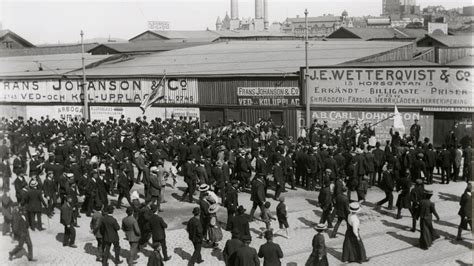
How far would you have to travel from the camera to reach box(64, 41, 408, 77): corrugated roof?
130 feet

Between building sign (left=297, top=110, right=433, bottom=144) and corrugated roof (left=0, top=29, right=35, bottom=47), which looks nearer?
building sign (left=297, top=110, right=433, bottom=144)

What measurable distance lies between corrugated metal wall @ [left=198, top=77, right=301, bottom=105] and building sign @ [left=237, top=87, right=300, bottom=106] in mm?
263

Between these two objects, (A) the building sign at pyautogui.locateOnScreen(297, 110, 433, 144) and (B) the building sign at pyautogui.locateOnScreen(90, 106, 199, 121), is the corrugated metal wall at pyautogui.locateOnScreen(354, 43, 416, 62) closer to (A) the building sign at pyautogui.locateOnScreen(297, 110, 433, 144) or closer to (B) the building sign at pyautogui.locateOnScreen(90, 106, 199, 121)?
(A) the building sign at pyautogui.locateOnScreen(297, 110, 433, 144)

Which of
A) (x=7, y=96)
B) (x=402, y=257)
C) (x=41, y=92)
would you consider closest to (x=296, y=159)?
(x=402, y=257)

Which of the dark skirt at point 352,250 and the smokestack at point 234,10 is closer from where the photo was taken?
the dark skirt at point 352,250

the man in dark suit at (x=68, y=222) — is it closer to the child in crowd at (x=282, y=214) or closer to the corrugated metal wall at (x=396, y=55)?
the child in crowd at (x=282, y=214)

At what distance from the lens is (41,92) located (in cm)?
4291

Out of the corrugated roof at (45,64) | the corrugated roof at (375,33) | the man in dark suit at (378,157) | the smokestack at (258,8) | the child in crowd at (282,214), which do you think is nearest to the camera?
the child in crowd at (282,214)

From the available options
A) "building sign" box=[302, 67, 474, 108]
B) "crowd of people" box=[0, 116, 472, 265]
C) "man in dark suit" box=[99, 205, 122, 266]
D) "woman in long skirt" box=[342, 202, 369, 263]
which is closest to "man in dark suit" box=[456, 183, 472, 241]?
"crowd of people" box=[0, 116, 472, 265]

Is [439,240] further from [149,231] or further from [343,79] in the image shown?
[343,79]

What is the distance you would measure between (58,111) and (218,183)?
27.3 m

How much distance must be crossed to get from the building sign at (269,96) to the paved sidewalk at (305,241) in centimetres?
1547

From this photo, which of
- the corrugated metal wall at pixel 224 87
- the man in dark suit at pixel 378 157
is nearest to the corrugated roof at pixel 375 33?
the corrugated metal wall at pixel 224 87

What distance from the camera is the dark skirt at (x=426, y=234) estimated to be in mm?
14305
